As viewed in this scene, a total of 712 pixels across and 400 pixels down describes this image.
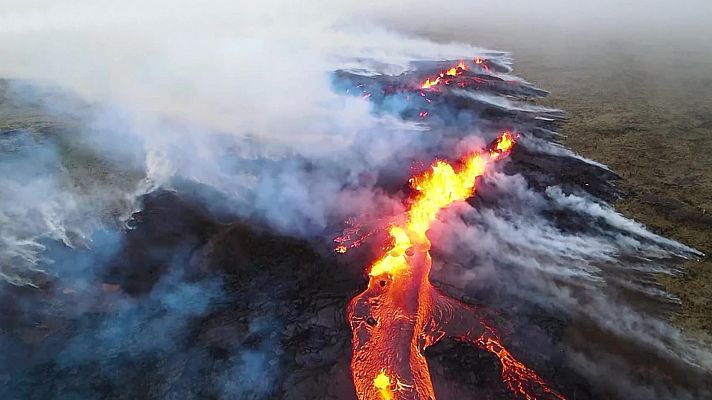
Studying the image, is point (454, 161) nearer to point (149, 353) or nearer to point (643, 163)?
point (643, 163)

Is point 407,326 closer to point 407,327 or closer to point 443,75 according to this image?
point 407,327

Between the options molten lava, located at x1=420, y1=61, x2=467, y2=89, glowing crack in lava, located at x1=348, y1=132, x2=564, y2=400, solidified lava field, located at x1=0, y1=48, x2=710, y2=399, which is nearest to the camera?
solidified lava field, located at x1=0, y1=48, x2=710, y2=399

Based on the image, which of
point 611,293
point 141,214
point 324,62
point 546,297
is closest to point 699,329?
point 611,293

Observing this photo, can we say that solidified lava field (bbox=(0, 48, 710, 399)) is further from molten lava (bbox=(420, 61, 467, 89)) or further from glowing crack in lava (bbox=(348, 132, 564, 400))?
molten lava (bbox=(420, 61, 467, 89))

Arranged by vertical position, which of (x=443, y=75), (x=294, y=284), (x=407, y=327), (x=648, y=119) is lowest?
(x=648, y=119)

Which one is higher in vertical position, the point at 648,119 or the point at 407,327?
the point at 407,327

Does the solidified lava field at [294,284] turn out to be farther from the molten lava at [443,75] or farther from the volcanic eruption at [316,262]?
the molten lava at [443,75]

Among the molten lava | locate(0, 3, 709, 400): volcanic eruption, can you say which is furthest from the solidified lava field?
the molten lava

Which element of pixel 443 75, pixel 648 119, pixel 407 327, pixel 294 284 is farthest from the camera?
pixel 443 75

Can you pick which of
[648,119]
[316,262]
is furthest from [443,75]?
[316,262]
